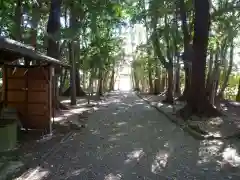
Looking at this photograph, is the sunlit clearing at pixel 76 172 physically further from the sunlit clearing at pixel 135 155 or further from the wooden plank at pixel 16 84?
the wooden plank at pixel 16 84

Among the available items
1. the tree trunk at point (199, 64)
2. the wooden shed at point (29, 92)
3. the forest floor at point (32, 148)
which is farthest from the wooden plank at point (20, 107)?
the tree trunk at point (199, 64)

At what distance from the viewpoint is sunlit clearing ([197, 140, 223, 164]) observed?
344 inches

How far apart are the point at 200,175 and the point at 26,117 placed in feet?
25.3

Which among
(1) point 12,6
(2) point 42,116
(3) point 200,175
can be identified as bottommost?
(3) point 200,175

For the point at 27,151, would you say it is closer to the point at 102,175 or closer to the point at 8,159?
the point at 8,159

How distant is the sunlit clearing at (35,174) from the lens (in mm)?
6809

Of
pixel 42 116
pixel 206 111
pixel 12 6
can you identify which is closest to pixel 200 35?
pixel 206 111

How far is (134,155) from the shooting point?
898cm

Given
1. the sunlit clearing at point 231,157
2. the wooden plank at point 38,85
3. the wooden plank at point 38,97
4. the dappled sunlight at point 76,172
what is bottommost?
the sunlit clearing at point 231,157

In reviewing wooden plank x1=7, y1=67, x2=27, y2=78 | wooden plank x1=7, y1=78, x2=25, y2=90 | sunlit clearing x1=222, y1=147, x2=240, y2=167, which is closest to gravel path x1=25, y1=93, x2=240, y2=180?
sunlit clearing x1=222, y1=147, x2=240, y2=167

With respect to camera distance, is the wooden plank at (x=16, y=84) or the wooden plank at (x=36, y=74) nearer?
the wooden plank at (x=36, y=74)

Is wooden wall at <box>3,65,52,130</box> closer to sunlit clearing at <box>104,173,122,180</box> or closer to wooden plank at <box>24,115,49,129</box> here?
wooden plank at <box>24,115,49,129</box>

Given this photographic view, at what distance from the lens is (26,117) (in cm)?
1262

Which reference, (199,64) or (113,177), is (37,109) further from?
(199,64)
